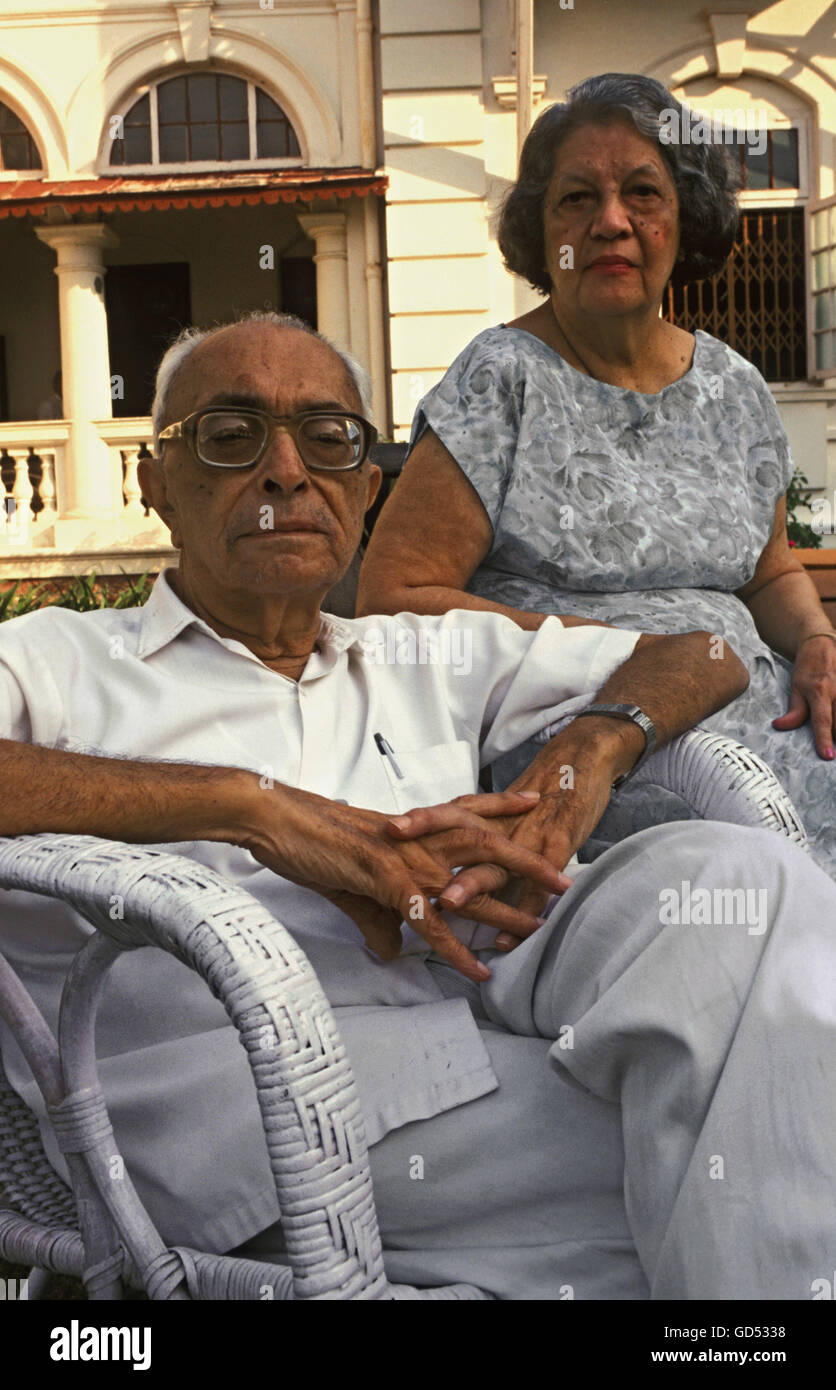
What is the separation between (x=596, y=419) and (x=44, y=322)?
13717 mm

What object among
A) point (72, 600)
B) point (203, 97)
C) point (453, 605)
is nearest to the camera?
point (453, 605)

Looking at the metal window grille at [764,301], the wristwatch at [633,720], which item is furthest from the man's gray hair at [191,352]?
the metal window grille at [764,301]

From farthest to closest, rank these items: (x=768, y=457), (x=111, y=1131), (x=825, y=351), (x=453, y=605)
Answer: (x=825, y=351)
(x=768, y=457)
(x=453, y=605)
(x=111, y=1131)

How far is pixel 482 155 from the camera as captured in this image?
36.9 feet

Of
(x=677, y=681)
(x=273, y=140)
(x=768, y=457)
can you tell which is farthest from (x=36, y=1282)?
(x=273, y=140)

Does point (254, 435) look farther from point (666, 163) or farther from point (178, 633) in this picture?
point (666, 163)

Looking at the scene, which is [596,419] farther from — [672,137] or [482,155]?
[482,155]

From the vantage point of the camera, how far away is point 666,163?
8.71ft

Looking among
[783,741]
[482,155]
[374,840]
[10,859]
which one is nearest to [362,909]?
[374,840]

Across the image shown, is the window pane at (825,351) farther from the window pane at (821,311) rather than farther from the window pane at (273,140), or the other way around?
the window pane at (273,140)

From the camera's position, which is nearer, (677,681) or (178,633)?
(178,633)

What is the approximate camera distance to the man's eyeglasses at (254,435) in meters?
1.92

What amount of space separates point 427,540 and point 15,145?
11.6 m

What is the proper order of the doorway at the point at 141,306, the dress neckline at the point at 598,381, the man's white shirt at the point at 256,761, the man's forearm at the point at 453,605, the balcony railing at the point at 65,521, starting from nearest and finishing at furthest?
1. the man's white shirt at the point at 256,761
2. the man's forearm at the point at 453,605
3. the dress neckline at the point at 598,381
4. the balcony railing at the point at 65,521
5. the doorway at the point at 141,306
